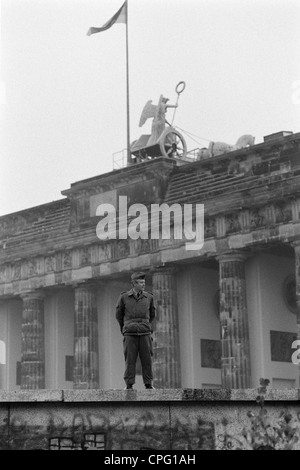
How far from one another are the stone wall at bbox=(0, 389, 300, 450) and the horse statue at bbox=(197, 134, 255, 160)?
3260 cm

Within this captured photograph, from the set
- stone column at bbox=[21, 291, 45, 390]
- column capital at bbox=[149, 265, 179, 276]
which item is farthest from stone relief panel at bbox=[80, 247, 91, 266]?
column capital at bbox=[149, 265, 179, 276]

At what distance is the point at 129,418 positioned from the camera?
734 inches

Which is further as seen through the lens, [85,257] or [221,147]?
[85,257]

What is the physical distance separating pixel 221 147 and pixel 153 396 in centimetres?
3358

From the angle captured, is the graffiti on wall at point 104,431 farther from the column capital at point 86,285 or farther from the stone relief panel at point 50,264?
the stone relief panel at point 50,264

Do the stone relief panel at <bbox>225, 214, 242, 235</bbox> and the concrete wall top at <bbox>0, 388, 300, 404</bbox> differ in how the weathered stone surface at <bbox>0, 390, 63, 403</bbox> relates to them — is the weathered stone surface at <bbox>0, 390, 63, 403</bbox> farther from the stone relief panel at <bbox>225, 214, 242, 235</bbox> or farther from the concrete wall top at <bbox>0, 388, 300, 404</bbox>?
the stone relief panel at <bbox>225, 214, 242, 235</bbox>

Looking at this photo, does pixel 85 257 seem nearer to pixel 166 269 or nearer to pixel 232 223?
pixel 166 269

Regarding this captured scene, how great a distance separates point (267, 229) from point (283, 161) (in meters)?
2.65

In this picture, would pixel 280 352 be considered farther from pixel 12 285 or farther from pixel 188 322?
pixel 12 285

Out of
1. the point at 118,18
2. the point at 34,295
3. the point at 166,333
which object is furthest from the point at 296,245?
the point at 118,18

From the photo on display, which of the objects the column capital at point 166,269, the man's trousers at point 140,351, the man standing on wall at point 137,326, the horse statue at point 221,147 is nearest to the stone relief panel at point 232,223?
the column capital at point 166,269

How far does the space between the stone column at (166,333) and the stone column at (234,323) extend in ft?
10.1

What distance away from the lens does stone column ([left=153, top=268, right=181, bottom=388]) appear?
1868 inches

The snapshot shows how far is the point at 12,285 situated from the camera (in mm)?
A: 55688
